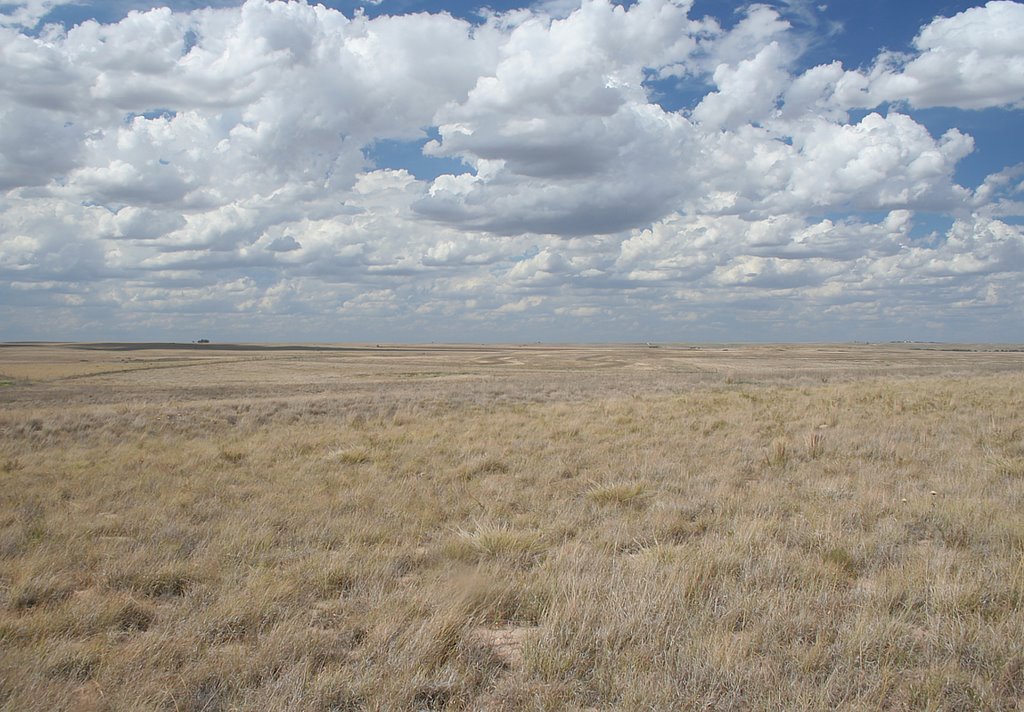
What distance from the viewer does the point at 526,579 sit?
5.85 metres

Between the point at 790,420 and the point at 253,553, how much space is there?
47.8 ft

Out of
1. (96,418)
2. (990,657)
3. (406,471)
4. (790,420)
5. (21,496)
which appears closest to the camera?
(990,657)

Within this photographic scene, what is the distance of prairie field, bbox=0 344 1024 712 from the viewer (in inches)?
157

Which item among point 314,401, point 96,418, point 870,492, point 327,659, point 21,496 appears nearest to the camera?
point 327,659

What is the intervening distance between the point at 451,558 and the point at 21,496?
7245 mm

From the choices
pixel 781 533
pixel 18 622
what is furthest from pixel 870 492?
pixel 18 622

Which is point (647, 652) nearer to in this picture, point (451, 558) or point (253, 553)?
point (451, 558)

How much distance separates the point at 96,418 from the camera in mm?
22609

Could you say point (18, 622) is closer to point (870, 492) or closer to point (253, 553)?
point (253, 553)

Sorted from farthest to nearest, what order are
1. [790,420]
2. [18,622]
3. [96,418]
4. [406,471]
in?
1. [96,418]
2. [790,420]
3. [406,471]
4. [18,622]

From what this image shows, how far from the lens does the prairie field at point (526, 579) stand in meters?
3.99

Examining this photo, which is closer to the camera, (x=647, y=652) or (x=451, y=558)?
(x=647, y=652)

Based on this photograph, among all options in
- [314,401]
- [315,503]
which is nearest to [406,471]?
[315,503]

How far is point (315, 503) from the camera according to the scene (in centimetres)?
904
